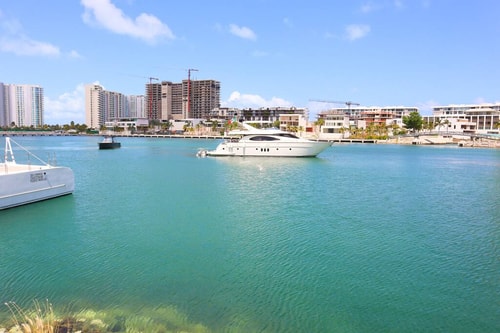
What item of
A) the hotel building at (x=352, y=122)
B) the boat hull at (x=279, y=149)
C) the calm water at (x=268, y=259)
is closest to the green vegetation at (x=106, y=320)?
the calm water at (x=268, y=259)

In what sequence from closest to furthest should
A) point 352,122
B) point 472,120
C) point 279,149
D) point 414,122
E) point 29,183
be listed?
1. point 29,183
2. point 279,149
3. point 414,122
4. point 472,120
5. point 352,122

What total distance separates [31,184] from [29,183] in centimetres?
18

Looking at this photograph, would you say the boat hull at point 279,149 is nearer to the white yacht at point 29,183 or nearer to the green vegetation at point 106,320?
the white yacht at point 29,183

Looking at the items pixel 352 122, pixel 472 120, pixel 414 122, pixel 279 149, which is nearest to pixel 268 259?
pixel 279 149

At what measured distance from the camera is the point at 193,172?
1722 inches

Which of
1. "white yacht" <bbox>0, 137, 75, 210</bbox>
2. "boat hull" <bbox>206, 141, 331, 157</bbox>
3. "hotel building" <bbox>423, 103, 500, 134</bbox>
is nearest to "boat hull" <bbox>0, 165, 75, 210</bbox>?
"white yacht" <bbox>0, 137, 75, 210</bbox>

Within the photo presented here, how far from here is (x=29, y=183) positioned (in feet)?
70.9

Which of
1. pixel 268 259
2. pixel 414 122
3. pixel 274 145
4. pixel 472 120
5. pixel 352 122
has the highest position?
pixel 472 120

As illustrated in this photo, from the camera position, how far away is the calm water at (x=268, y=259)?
1033cm

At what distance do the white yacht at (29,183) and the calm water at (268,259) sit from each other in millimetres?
726

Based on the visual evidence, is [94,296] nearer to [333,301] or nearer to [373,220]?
[333,301]

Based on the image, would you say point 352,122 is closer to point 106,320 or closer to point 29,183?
point 29,183

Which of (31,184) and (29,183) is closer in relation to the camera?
(29,183)

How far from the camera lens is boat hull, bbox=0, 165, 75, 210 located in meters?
20.2
